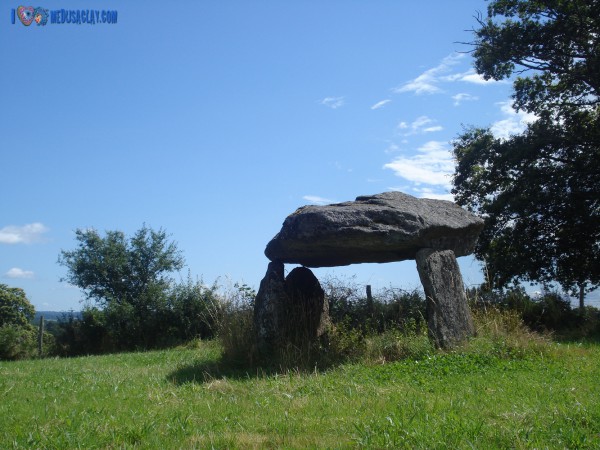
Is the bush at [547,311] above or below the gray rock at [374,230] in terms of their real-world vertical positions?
below

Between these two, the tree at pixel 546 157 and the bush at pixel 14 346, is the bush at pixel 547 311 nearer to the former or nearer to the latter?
the tree at pixel 546 157

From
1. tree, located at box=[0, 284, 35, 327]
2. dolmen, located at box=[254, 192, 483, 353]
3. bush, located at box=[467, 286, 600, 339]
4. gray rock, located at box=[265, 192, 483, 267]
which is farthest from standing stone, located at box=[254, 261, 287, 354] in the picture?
tree, located at box=[0, 284, 35, 327]

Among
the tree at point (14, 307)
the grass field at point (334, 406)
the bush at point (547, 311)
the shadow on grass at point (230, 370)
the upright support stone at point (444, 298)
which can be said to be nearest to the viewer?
the grass field at point (334, 406)

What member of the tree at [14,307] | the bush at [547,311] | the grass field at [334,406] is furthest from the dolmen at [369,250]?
the tree at [14,307]

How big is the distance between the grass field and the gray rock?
7.53 feet

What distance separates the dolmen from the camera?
35.6ft

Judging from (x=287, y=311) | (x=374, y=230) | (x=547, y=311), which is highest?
(x=374, y=230)

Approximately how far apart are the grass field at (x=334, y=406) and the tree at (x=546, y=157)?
9495mm

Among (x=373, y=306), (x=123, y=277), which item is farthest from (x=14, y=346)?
(x=373, y=306)

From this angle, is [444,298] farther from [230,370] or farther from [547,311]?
[547,311]

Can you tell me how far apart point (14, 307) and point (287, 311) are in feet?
105

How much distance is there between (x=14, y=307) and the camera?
125ft

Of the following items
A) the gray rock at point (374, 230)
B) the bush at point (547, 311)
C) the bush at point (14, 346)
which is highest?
the gray rock at point (374, 230)

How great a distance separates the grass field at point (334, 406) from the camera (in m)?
5.59
